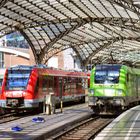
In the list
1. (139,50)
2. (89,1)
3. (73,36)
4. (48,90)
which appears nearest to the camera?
(48,90)

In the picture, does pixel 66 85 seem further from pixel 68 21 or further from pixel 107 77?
pixel 68 21

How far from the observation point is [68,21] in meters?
49.4

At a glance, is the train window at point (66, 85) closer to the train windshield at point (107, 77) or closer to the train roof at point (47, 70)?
the train roof at point (47, 70)

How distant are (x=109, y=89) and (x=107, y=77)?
0.85m

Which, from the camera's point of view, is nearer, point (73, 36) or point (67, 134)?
point (67, 134)

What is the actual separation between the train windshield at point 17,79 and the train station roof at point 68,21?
274 inches

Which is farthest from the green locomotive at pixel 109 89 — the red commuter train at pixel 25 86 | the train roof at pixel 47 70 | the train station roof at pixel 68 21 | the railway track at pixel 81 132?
the train station roof at pixel 68 21

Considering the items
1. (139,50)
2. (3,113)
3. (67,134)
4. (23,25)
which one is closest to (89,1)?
(23,25)

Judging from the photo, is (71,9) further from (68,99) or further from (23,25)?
(68,99)

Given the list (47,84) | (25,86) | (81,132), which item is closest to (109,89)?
(25,86)

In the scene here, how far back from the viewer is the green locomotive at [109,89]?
22.9 m

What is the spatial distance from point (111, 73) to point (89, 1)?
18.5 metres

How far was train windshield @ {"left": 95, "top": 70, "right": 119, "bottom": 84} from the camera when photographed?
23453mm

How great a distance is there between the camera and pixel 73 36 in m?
62.3
